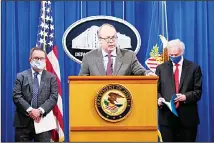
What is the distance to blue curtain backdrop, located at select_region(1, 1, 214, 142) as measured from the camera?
569 cm

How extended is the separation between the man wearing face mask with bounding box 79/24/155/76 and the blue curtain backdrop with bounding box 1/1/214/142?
1.92 m

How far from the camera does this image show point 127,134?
319 centimetres

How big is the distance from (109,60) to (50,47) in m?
2.01

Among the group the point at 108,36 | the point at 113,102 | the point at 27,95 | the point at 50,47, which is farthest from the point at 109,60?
the point at 50,47


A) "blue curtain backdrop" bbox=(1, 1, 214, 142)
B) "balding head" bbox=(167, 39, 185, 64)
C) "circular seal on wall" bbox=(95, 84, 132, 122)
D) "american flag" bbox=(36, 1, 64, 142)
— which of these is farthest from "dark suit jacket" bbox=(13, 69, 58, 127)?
"circular seal on wall" bbox=(95, 84, 132, 122)

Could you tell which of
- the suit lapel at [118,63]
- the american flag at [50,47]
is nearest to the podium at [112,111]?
the suit lapel at [118,63]

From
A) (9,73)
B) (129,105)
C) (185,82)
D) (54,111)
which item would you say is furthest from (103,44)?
(9,73)

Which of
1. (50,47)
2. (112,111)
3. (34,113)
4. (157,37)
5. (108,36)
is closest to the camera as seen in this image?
(112,111)

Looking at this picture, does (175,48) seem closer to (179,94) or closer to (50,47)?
(179,94)

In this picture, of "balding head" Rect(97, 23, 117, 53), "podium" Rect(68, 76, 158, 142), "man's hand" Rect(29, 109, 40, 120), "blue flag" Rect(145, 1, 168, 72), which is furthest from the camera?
"blue flag" Rect(145, 1, 168, 72)

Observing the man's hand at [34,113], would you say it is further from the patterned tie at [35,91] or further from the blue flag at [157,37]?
the blue flag at [157,37]

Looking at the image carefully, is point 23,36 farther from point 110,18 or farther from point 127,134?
point 127,134

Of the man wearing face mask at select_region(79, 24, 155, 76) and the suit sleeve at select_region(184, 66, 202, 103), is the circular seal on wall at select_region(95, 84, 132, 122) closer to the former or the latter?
the man wearing face mask at select_region(79, 24, 155, 76)

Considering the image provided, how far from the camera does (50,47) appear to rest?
5.60m
